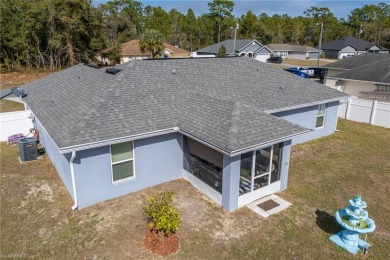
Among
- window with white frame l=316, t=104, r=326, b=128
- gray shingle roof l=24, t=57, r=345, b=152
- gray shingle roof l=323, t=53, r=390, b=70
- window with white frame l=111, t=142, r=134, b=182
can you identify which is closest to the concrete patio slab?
gray shingle roof l=24, t=57, r=345, b=152

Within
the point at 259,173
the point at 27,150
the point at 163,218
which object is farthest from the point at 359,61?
the point at 27,150

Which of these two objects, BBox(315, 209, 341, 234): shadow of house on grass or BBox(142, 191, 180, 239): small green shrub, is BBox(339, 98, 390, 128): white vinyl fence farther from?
BBox(142, 191, 180, 239): small green shrub

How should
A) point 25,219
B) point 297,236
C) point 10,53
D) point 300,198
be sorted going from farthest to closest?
point 10,53 → point 300,198 → point 25,219 → point 297,236

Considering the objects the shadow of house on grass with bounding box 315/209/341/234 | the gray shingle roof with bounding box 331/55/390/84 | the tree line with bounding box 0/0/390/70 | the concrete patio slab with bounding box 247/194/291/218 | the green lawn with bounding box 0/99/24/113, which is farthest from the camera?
the tree line with bounding box 0/0/390/70

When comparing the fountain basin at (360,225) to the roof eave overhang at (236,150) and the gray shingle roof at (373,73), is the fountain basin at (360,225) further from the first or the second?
the gray shingle roof at (373,73)

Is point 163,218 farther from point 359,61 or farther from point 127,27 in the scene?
point 127,27

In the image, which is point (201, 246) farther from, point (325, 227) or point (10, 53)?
point (10, 53)

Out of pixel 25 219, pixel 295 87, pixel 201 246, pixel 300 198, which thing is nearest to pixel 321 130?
pixel 295 87
